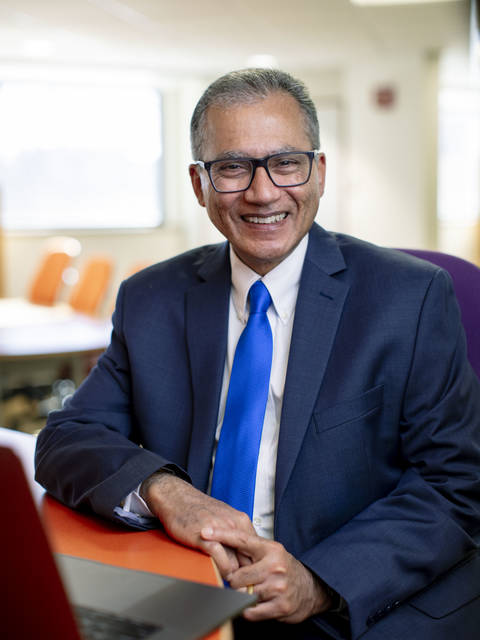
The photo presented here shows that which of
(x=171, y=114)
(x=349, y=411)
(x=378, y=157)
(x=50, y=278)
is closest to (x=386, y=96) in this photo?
(x=378, y=157)

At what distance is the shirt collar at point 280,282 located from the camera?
4.69 ft

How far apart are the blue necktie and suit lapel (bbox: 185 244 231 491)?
3 centimetres

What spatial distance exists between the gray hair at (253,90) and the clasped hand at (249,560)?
28.7 inches

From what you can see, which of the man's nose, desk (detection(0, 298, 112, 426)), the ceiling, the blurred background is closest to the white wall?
the blurred background

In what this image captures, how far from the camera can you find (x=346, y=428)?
49.4 inches

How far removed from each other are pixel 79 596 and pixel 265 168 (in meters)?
0.82

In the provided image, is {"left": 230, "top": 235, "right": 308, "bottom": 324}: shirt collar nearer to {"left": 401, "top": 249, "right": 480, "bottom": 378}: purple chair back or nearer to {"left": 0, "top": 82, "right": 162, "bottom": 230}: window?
{"left": 401, "top": 249, "right": 480, "bottom": 378}: purple chair back

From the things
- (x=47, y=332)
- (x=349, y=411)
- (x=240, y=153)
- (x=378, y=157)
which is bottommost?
(x=47, y=332)

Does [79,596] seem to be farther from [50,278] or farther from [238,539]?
[50,278]

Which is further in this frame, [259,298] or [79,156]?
[79,156]

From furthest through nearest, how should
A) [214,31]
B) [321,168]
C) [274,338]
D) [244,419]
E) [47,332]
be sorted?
[214,31]
[47,332]
[321,168]
[274,338]
[244,419]

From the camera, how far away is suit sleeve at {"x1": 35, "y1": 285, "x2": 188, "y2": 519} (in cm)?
115

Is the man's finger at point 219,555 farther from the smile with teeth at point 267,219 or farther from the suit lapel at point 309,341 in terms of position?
the smile with teeth at point 267,219

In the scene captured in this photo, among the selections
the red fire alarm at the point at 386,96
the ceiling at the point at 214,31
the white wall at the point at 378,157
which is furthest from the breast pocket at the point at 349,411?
the red fire alarm at the point at 386,96
